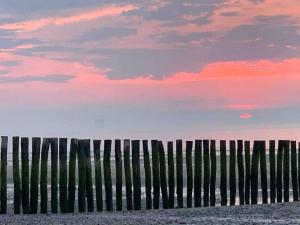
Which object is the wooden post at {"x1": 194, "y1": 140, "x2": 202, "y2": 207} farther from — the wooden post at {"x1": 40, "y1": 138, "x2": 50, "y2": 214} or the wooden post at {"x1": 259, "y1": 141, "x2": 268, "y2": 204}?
the wooden post at {"x1": 40, "y1": 138, "x2": 50, "y2": 214}

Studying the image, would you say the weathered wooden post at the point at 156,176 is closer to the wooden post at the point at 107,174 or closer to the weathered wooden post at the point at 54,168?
the wooden post at the point at 107,174

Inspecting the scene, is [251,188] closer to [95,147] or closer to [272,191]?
[272,191]

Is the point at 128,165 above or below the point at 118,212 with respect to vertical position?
above

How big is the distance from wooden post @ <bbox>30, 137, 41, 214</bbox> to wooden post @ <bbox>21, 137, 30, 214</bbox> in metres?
0.10

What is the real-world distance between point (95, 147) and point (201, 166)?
7.91 ft

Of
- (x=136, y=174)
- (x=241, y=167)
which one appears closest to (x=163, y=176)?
(x=136, y=174)

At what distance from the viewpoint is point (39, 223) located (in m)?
12.2

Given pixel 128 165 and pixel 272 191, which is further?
pixel 272 191

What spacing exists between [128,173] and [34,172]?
193cm

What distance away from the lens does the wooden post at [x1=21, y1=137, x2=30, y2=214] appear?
14.4 m

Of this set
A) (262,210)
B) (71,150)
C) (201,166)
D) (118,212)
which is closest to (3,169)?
(71,150)

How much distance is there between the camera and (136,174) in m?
15.0

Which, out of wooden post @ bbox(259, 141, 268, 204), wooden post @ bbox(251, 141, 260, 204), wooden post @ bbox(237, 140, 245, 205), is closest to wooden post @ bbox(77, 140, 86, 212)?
wooden post @ bbox(237, 140, 245, 205)

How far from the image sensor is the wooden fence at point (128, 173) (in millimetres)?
14562
